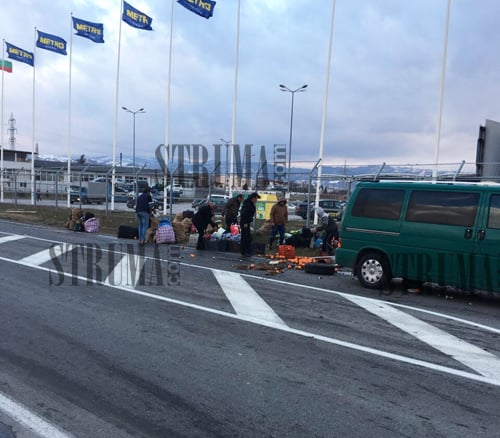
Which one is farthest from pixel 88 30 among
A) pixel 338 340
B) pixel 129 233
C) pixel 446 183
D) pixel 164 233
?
pixel 338 340

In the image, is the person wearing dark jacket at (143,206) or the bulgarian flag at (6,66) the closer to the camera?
the person wearing dark jacket at (143,206)

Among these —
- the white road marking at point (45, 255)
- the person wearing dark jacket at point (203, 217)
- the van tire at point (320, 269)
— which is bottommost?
the white road marking at point (45, 255)

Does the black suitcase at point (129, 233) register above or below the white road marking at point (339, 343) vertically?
above

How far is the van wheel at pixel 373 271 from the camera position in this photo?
852cm

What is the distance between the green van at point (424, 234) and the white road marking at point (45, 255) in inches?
266

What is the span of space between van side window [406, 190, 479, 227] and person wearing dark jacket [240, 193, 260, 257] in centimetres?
516

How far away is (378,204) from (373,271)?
1.29 meters

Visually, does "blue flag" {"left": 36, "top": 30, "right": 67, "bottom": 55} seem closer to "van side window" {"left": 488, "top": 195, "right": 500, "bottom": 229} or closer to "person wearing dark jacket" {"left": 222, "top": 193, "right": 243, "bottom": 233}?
"person wearing dark jacket" {"left": 222, "top": 193, "right": 243, "bottom": 233}

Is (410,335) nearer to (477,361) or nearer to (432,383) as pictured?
(477,361)

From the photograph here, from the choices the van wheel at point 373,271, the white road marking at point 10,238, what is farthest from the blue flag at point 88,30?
the van wheel at point 373,271

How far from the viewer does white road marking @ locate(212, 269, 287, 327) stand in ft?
21.3

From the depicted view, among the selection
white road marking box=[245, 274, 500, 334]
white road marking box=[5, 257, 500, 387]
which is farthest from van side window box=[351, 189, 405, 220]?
white road marking box=[5, 257, 500, 387]

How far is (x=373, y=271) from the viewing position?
8625mm

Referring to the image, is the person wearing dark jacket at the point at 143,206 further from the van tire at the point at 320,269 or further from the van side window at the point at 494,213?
the van side window at the point at 494,213
